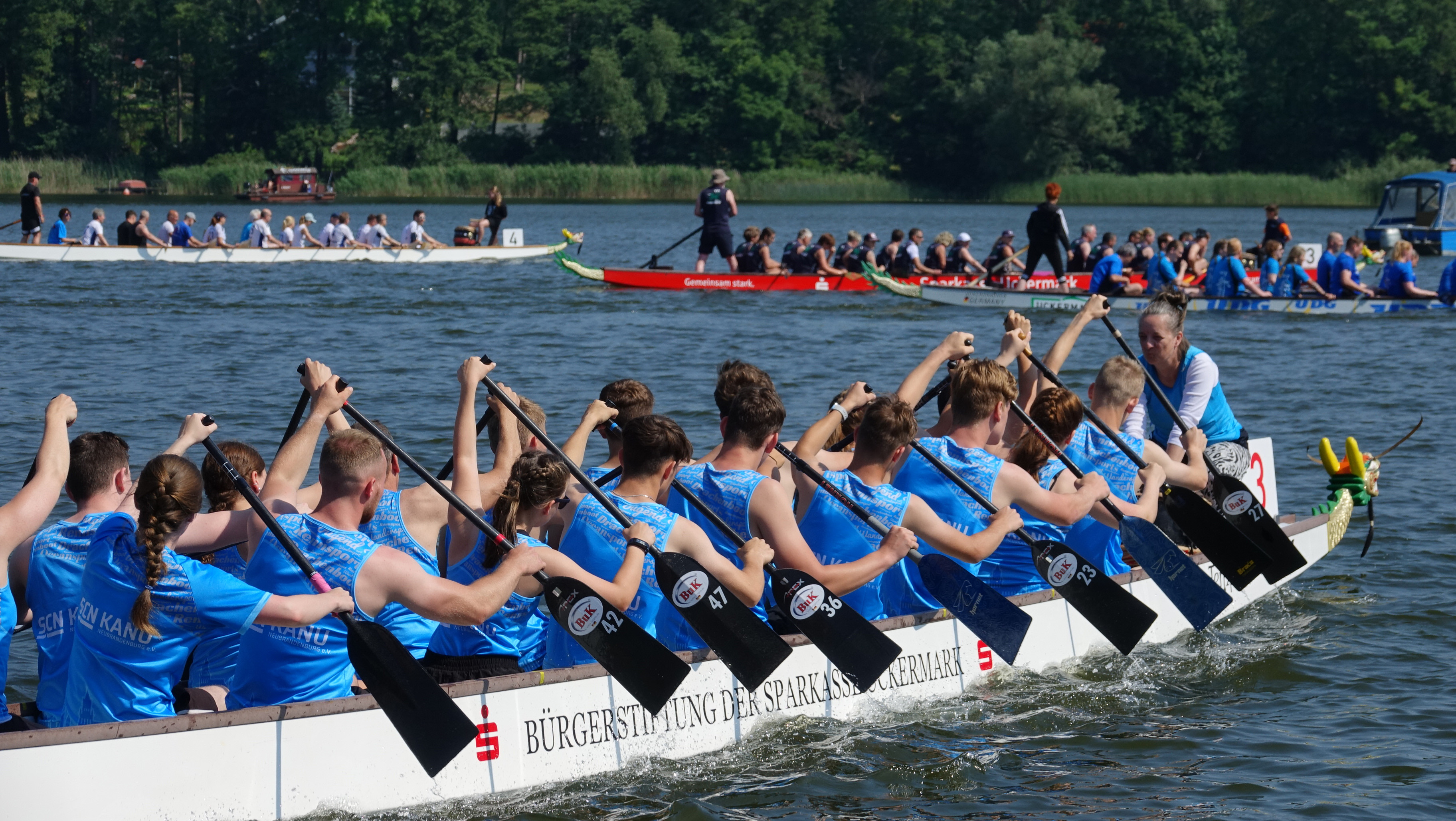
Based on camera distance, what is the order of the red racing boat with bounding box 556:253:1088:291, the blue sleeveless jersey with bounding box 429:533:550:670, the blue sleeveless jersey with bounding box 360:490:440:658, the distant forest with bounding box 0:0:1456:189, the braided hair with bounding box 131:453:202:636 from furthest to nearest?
1. the distant forest with bounding box 0:0:1456:189
2. the red racing boat with bounding box 556:253:1088:291
3. the blue sleeveless jersey with bounding box 429:533:550:670
4. the blue sleeveless jersey with bounding box 360:490:440:658
5. the braided hair with bounding box 131:453:202:636

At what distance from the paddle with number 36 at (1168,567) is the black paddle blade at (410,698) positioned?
3015mm

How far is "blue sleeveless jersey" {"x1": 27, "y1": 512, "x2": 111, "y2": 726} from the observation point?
183 inches

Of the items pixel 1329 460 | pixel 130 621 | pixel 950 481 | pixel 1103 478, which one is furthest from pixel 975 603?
pixel 1329 460

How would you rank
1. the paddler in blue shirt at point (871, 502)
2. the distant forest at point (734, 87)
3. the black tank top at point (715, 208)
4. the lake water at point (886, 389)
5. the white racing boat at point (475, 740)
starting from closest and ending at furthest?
the white racing boat at point (475, 740) → the paddler in blue shirt at point (871, 502) → the lake water at point (886, 389) → the black tank top at point (715, 208) → the distant forest at point (734, 87)

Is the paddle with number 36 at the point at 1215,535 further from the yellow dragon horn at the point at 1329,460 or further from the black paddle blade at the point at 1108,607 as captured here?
the yellow dragon horn at the point at 1329,460

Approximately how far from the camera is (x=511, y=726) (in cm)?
530

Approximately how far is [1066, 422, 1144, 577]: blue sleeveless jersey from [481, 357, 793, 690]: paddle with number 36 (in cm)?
193

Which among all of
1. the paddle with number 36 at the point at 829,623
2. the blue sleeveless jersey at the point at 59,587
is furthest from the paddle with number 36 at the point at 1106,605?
the blue sleeveless jersey at the point at 59,587

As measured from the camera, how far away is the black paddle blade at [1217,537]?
24.4ft

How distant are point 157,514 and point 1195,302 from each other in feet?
64.5

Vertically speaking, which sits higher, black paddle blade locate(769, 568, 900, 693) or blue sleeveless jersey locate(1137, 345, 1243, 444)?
blue sleeveless jersey locate(1137, 345, 1243, 444)

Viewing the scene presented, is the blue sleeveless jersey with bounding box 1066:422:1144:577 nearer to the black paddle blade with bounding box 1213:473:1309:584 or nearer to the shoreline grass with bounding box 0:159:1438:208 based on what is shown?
the black paddle blade with bounding box 1213:473:1309:584

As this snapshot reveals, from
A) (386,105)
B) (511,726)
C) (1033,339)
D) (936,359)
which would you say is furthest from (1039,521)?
(386,105)

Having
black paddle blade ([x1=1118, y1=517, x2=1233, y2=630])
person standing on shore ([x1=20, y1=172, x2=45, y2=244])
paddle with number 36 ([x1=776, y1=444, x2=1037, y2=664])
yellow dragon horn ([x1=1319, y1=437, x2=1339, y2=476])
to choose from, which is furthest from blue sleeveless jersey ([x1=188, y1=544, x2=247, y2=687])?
person standing on shore ([x1=20, y1=172, x2=45, y2=244])
